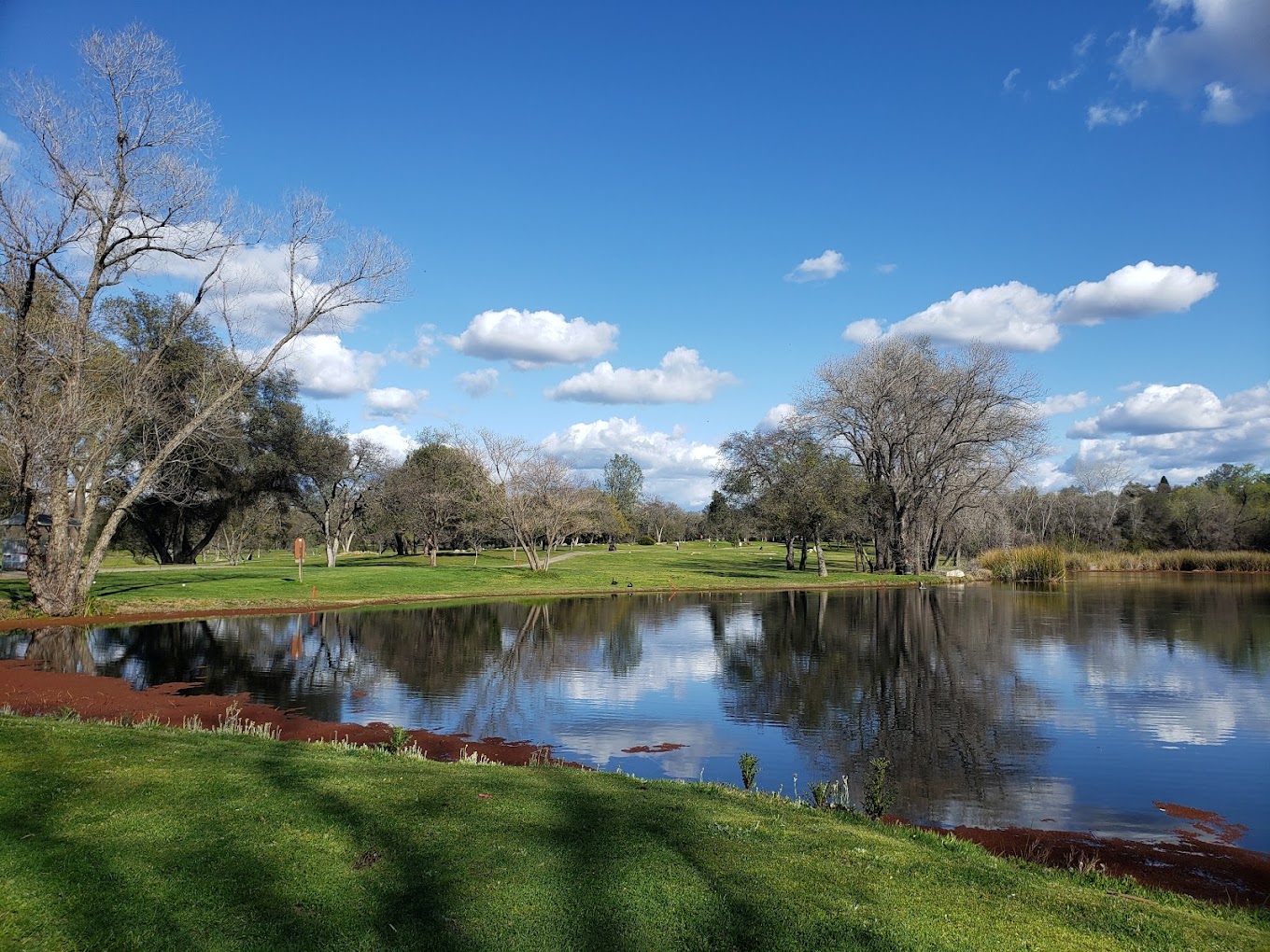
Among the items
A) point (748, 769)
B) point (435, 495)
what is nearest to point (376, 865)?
point (748, 769)

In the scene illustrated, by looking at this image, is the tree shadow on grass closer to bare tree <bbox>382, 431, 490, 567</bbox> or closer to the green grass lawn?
the green grass lawn

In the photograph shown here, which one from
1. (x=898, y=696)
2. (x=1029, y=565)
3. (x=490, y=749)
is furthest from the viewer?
(x=1029, y=565)

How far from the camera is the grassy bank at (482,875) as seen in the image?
223 inches

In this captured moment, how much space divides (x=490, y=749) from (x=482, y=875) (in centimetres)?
778

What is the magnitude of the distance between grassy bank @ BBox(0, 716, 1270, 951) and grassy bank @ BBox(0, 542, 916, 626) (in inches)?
1069

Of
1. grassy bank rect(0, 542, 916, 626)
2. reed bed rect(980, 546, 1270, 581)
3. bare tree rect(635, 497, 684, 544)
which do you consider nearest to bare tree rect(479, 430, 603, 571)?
grassy bank rect(0, 542, 916, 626)

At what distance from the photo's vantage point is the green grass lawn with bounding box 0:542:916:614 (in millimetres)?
34781

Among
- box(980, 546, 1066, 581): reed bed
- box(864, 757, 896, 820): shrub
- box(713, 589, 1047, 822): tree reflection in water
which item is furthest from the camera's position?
box(980, 546, 1066, 581): reed bed

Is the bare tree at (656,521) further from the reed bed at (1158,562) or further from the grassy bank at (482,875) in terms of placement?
the grassy bank at (482,875)

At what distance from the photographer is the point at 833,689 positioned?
20375mm

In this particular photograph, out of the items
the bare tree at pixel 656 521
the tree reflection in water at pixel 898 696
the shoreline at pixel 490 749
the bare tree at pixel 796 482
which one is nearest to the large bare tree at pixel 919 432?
the bare tree at pixel 796 482

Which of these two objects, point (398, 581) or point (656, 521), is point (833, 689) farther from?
point (656, 521)

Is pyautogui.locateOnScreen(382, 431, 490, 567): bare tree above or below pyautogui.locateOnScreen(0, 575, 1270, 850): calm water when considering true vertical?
above

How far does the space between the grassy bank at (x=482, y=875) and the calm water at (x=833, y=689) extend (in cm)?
433
